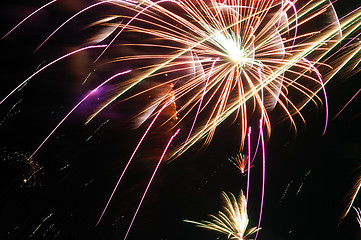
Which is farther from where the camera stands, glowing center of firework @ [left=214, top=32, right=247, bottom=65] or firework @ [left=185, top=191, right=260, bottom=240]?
firework @ [left=185, top=191, right=260, bottom=240]

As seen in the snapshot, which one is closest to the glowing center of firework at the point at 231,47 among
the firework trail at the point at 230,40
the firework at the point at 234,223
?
the firework trail at the point at 230,40

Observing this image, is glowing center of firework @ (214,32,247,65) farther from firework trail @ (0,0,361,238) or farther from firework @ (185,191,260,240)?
firework @ (185,191,260,240)

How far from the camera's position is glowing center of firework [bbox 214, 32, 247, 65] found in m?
3.61

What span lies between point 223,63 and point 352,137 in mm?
3553

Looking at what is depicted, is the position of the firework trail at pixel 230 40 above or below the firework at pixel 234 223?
above

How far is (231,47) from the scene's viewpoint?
11.8 ft

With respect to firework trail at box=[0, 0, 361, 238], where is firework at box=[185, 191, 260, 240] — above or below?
below

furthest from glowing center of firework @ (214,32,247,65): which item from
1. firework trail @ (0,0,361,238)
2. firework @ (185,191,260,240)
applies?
firework @ (185,191,260,240)

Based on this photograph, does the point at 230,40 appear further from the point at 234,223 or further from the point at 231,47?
the point at 234,223

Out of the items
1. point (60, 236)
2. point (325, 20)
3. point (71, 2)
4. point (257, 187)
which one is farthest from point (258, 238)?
point (71, 2)

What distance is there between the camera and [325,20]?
12.9 feet

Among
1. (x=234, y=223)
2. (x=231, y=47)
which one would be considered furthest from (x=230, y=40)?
(x=234, y=223)

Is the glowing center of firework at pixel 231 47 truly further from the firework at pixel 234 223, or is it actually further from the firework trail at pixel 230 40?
the firework at pixel 234 223

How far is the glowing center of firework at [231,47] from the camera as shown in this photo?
361cm
